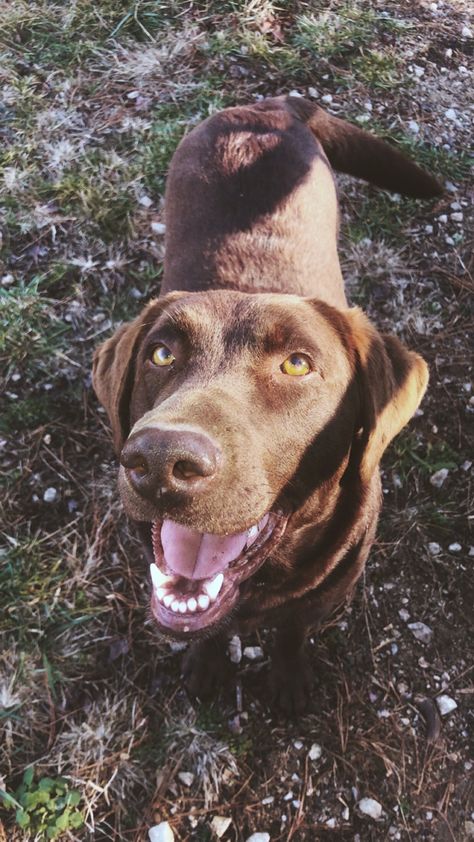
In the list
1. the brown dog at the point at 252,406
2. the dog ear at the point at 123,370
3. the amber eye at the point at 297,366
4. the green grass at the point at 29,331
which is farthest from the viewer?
the green grass at the point at 29,331

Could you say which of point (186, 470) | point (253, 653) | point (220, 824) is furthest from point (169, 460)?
point (220, 824)

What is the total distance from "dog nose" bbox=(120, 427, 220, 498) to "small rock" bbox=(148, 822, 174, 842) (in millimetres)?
1689

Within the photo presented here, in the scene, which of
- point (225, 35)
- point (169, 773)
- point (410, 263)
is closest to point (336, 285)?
point (410, 263)

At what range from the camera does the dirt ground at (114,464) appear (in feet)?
8.95

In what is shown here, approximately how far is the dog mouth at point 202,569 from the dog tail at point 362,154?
1.98 metres

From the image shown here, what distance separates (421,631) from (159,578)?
1.43m

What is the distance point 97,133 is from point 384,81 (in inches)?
68.1

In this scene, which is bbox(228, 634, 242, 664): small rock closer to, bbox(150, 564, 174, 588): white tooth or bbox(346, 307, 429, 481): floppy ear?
bbox(150, 564, 174, 588): white tooth

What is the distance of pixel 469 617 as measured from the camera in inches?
119

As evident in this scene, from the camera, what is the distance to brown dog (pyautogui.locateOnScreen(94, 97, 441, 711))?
169cm

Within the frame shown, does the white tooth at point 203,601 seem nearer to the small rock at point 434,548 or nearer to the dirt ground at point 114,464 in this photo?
the dirt ground at point 114,464

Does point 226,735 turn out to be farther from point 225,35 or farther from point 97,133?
point 225,35

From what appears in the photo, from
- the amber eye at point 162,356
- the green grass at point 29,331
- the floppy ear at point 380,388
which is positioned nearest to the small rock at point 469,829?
the floppy ear at point 380,388

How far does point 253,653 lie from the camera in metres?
2.96
